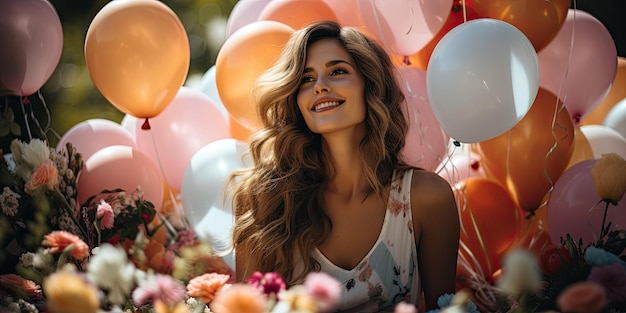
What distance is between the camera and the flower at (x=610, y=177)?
5.89 ft

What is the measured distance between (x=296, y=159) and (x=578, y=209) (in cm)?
87

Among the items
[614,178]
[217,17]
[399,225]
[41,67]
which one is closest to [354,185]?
[399,225]

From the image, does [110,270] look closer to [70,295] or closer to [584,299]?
[70,295]

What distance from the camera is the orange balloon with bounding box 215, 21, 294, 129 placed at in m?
2.38

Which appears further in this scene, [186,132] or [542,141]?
[186,132]

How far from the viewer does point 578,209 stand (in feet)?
7.19

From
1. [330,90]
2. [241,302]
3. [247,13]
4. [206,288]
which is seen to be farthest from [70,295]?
[247,13]

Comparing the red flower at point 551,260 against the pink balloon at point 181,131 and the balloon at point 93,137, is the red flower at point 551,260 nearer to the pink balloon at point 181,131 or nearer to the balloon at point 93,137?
the pink balloon at point 181,131

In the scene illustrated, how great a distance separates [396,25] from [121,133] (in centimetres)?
118

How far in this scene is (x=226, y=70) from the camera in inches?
95.3

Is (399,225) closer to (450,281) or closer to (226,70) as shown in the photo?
(450,281)

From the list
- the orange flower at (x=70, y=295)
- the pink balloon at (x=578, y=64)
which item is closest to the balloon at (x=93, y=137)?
the pink balloon at (x=578, y=64)

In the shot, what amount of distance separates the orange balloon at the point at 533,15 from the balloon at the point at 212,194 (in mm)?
960

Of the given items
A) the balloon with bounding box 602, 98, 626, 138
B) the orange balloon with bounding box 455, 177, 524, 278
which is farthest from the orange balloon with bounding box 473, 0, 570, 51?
the balloon with bounding box 602, 98, 626, 138
